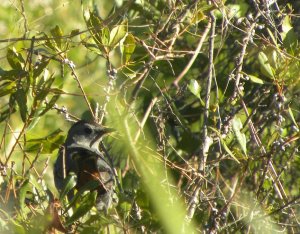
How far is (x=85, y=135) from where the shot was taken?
519cm

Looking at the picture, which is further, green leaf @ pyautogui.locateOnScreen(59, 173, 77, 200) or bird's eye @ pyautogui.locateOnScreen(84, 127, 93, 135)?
bird's eye @ pyautogui.locateOnScreen(84, 127, 93, 135)

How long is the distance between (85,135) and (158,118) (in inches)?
76.4

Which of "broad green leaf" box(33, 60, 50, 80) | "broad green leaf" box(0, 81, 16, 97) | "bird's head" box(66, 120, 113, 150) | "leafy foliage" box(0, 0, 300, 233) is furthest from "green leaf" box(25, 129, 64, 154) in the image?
"bird's head" box(66, 120, 113, 150)

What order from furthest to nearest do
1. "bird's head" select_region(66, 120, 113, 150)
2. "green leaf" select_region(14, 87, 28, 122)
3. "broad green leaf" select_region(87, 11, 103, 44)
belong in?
1. "bird's head" select_region(66, 120, 113, 150)
2. "broad green leaf" select_region(87, 11, 103, 44)
3. "green leaf" select_region(14, 87, 28, 122)

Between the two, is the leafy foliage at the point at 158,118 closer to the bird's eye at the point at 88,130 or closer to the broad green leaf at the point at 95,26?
the broad green leaf at the point at 95,26

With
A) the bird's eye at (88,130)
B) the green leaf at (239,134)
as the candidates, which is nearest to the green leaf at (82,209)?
the green leaf at (239,134)

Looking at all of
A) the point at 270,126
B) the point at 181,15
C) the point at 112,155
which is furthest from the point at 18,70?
the point at 270,126

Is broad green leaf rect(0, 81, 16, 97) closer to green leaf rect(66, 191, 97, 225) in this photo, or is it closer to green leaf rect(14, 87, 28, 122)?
green leaf rect(14, 87, 28, 122)

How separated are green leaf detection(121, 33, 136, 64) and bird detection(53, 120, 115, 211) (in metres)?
0.47

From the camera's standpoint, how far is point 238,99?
3371 mm

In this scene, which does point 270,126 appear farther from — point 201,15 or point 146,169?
point 146,169

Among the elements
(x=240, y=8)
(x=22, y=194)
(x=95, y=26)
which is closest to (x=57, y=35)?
(x=95, y=26)

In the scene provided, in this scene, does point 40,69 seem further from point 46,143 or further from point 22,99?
point 46,143

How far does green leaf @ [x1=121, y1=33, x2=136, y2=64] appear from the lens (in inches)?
125
